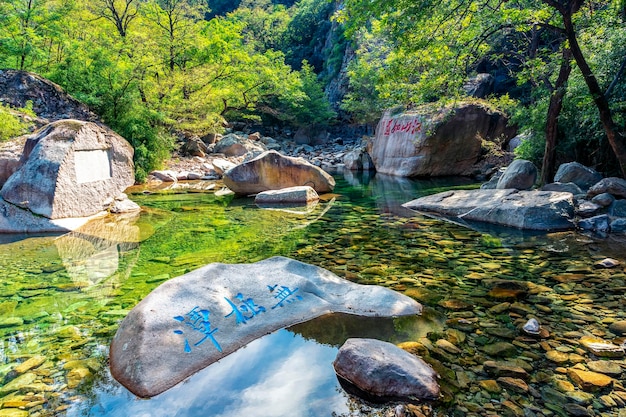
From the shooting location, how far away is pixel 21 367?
2816mm

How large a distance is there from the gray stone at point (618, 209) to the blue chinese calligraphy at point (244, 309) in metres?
6.80

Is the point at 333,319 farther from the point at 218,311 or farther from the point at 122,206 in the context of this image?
the point at 122,206

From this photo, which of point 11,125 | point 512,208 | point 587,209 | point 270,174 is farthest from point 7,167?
point 587,209

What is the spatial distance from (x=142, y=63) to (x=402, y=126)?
11.1 m

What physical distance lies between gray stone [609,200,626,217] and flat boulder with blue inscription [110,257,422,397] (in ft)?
17.9

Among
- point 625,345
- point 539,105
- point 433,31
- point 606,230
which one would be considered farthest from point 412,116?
point 625,345

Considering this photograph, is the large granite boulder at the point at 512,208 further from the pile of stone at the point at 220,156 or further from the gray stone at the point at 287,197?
the pile of stone at the point at 220,156

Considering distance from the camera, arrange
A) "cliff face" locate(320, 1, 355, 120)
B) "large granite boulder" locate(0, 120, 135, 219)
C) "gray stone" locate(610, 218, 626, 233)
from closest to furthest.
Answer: "gray stone" locate(610, 218, 626, 233) → "large granite boulder" locate(0, 120, 135, 219) → "cliff face" locate(320, 1, 355, 120)

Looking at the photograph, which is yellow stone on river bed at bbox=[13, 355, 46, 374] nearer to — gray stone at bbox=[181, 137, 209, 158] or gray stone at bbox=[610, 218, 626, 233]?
gray stone at bbox=[610, 218, 626, 233]

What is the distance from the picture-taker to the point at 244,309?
3.36 meters

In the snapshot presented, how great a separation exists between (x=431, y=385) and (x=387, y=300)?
1.24 meters

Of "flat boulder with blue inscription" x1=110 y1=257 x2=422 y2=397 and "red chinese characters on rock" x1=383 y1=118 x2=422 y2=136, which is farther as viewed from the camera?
"red chinese characters on rock" x1=383 y1=118 x2=422 y2=136

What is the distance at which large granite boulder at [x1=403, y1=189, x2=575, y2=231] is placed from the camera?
6.83 metres

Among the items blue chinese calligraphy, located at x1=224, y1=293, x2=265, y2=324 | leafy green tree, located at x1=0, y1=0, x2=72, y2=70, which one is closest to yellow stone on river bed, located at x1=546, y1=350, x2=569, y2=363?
blue chinese calligraphy, located at x1=224, y1=293, x2=265, y2=324
